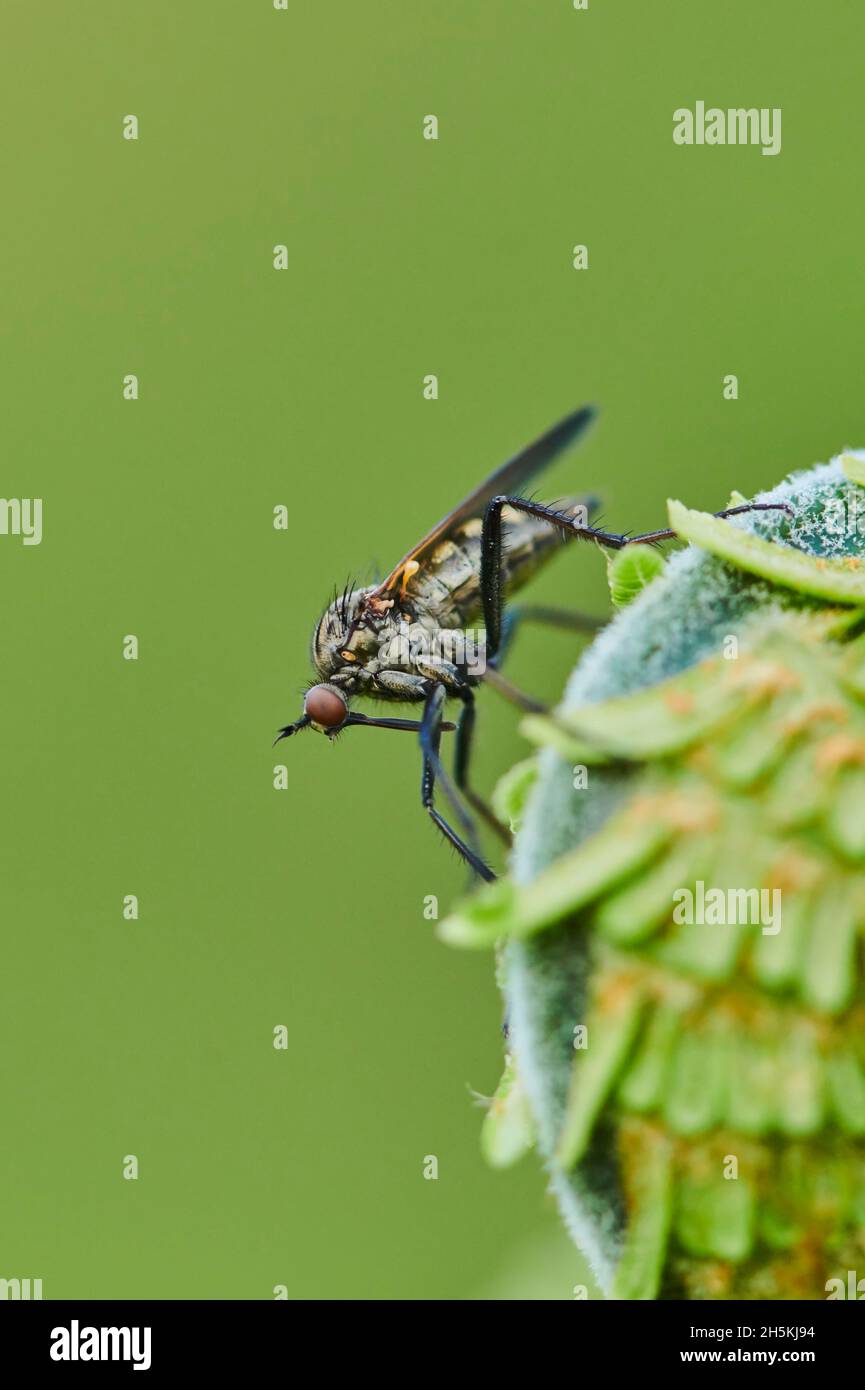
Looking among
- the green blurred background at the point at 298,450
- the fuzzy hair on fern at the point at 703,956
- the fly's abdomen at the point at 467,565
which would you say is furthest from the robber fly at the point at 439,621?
the fuzzy hair on fern at the point at 703,956

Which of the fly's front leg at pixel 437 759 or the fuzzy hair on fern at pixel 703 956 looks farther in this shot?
the fly's front leg at pixel 437 759

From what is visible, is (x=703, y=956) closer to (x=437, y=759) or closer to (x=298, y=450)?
(x=437, y=759)

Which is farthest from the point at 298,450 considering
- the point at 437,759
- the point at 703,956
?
the point at 703,956

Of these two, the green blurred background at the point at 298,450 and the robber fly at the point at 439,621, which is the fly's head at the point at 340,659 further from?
the green blurred background at the point at 298,450

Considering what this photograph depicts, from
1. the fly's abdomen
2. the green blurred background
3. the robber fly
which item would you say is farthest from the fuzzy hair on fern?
the green blurred background

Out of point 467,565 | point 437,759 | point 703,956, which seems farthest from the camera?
point 467,565

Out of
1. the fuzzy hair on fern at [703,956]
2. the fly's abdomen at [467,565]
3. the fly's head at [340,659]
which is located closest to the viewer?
the fuzzy hair on fern at [703,956]

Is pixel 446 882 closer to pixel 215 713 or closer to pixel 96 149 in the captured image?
pixel 215 713
